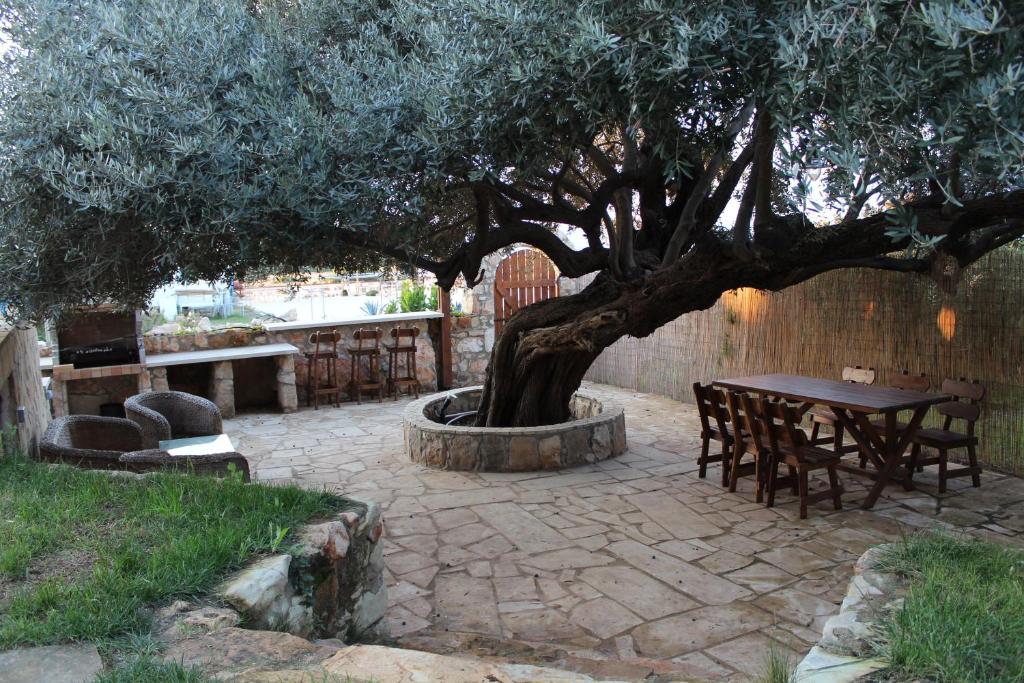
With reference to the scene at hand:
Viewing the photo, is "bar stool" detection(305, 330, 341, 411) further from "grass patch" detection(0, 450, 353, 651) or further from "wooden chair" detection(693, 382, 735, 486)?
"grass patch" detection(0, 450, 353, 651)

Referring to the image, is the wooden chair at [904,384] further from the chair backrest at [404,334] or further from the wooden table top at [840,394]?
the chair backrest at [404,334]

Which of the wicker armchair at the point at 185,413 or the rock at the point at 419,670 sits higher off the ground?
the wicker armchair at the point at 185,413

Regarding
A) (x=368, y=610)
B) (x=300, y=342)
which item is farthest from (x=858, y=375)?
(x=300, y=342)

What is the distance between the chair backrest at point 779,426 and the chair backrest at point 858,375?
182 cm

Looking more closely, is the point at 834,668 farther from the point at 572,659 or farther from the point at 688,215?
the point at 688,215

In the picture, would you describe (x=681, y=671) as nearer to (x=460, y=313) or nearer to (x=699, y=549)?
(x=699, y=549)

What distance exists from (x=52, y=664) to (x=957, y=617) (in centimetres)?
283

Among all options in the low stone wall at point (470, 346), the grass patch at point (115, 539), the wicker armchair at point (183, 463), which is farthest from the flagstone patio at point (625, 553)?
the low stone wall at point (470, 346)

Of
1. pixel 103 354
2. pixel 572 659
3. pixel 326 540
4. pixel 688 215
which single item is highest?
pixel 688 215

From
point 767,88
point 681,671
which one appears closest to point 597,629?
point 681,671

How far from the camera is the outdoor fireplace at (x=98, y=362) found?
26.7 ft

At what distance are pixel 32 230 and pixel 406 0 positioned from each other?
102 inches

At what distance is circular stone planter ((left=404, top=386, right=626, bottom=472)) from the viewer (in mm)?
6590

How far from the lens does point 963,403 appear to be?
5.75m
